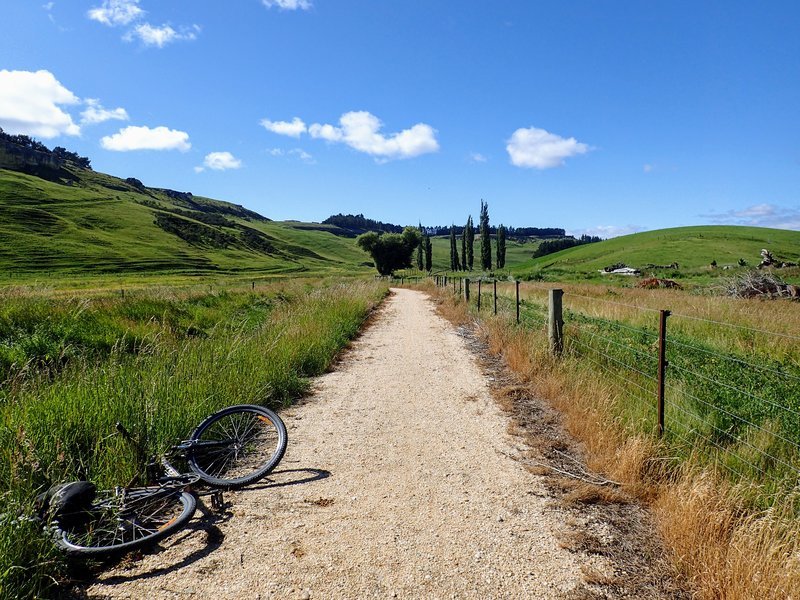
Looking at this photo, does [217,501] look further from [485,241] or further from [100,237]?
[100,237]

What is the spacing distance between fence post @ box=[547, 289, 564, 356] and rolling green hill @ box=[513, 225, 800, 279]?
50.4 meters

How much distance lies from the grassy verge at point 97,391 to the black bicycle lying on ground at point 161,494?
19 centimetres

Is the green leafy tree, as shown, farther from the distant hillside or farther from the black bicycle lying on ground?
the black bicycle lying on ground

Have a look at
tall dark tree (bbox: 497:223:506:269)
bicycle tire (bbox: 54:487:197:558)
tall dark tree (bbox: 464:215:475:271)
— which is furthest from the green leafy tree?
bicycle tire (bbox: 54:487:197:558)

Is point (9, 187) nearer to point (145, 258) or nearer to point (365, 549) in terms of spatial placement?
point (145, 258)

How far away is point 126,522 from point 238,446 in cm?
164

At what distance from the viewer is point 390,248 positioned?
92.0 meters

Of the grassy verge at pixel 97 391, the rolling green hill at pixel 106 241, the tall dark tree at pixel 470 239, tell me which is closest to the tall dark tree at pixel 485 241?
the tall dark tree at pixel 470 239

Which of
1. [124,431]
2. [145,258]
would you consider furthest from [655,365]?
[145,258]

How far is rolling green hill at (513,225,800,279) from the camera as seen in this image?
2662 inches

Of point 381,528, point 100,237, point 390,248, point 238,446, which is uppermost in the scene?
point 100,237

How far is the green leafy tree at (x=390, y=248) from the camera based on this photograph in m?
91.4

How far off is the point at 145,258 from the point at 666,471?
97449 millimetres

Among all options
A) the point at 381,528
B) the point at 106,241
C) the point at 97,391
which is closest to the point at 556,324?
the point at 381,528
